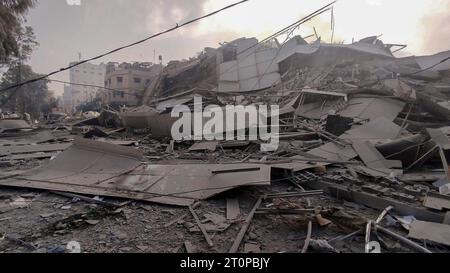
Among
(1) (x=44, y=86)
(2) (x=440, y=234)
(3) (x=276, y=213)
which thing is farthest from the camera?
(1) (x=44, y=86)

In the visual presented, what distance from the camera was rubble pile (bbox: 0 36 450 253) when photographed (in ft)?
10.3

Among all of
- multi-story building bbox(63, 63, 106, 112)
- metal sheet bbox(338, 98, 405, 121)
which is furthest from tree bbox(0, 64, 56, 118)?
multi-story building bbox(63, 63, 106, 112)

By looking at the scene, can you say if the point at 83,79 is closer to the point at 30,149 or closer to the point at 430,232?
the point at 30,149

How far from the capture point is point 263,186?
454 centimetres

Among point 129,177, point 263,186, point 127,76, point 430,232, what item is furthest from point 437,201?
point 127,76

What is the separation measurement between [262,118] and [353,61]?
27.7ft

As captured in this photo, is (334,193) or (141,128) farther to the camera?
(141,128)

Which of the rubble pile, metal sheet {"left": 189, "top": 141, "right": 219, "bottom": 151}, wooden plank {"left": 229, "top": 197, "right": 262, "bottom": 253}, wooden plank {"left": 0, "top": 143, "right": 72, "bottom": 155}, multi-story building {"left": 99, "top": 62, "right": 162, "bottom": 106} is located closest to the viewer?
wooden plank {"left": 229, "top": 197, "right": 262, "bottom": 253}

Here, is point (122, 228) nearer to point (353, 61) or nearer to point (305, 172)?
point (305, 172)

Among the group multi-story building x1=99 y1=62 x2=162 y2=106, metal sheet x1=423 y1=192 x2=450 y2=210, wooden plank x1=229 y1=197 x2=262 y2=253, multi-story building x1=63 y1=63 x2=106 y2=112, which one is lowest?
wooden plank x1=229 y1=197 x2=262 y2=253

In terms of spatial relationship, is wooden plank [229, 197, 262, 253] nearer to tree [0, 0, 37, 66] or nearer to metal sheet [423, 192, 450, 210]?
metal sheet [423, 192, 450, 210]

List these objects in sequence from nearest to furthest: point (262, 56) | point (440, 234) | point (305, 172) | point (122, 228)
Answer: point (440, 234), point (122, 228), point (305, 172), point (262, 56)
